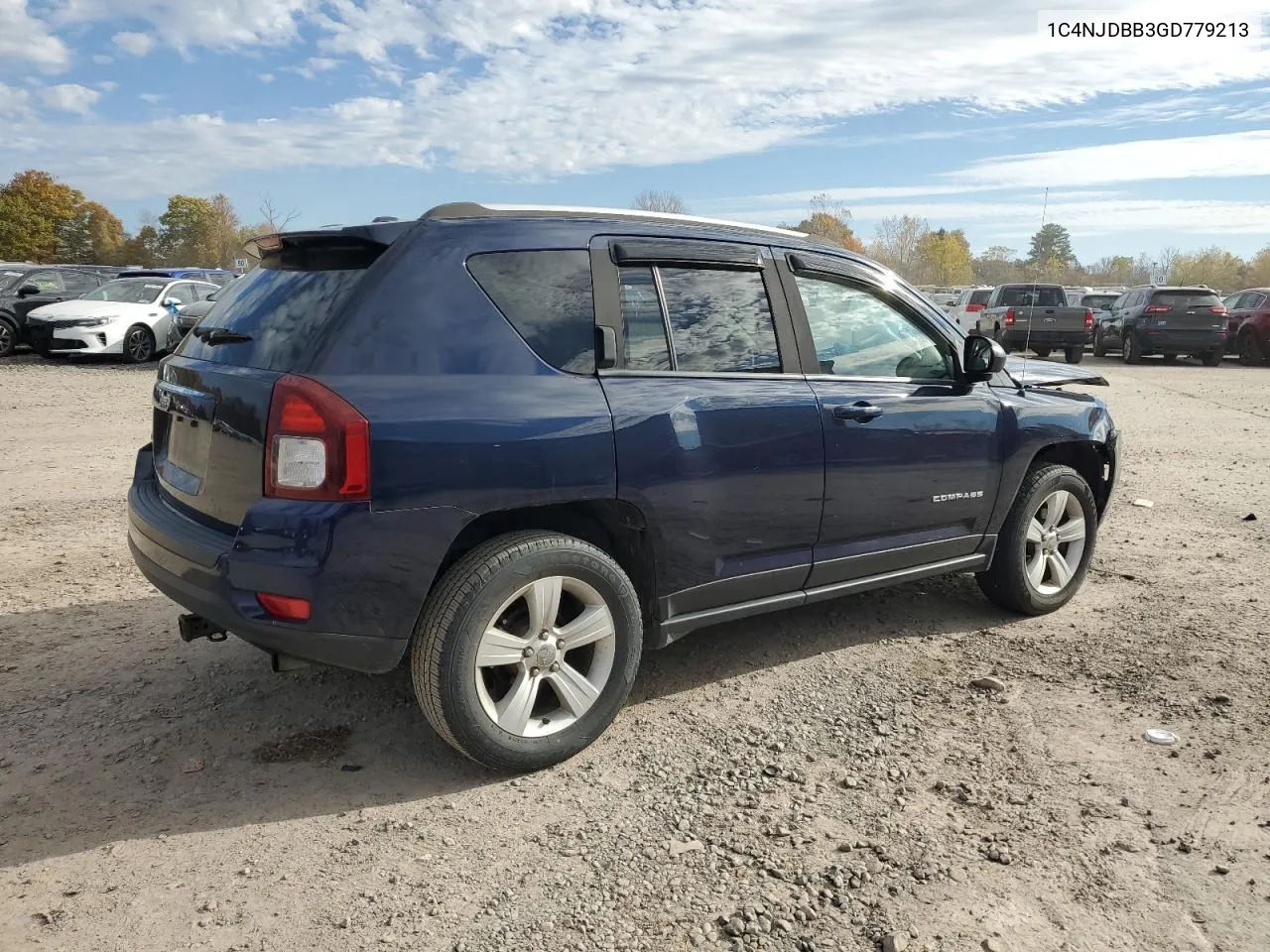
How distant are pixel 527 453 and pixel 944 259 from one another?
400ft

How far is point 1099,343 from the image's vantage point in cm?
2558

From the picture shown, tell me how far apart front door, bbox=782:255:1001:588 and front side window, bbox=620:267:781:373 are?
217 mm

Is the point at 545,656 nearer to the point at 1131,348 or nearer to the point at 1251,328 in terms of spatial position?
the point at 1131,348

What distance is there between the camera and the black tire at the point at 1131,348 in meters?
23.0

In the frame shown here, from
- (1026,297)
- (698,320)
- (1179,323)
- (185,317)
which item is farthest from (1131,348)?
(698,320)

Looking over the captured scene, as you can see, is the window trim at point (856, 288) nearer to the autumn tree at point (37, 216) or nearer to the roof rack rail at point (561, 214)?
the roof rack rail at point (561, 214)

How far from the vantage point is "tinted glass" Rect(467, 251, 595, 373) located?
3.33 metres

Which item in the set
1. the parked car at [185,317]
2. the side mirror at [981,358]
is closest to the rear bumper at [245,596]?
the side mirror at [981,358]

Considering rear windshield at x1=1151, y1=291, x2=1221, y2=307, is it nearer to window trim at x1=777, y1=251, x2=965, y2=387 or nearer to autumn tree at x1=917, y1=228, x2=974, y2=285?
window trim at x1=777, y1=251, x2=965, y2=387

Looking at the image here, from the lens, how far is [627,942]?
8.31 feet

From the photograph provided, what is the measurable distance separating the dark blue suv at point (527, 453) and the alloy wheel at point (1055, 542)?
902mm

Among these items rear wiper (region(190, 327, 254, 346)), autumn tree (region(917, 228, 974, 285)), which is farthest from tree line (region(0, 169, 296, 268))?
rear wiper (region(190, 327, 254, 346))

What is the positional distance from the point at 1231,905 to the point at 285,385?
10.0 feet

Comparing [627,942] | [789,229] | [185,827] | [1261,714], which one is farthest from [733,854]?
[789,229]
